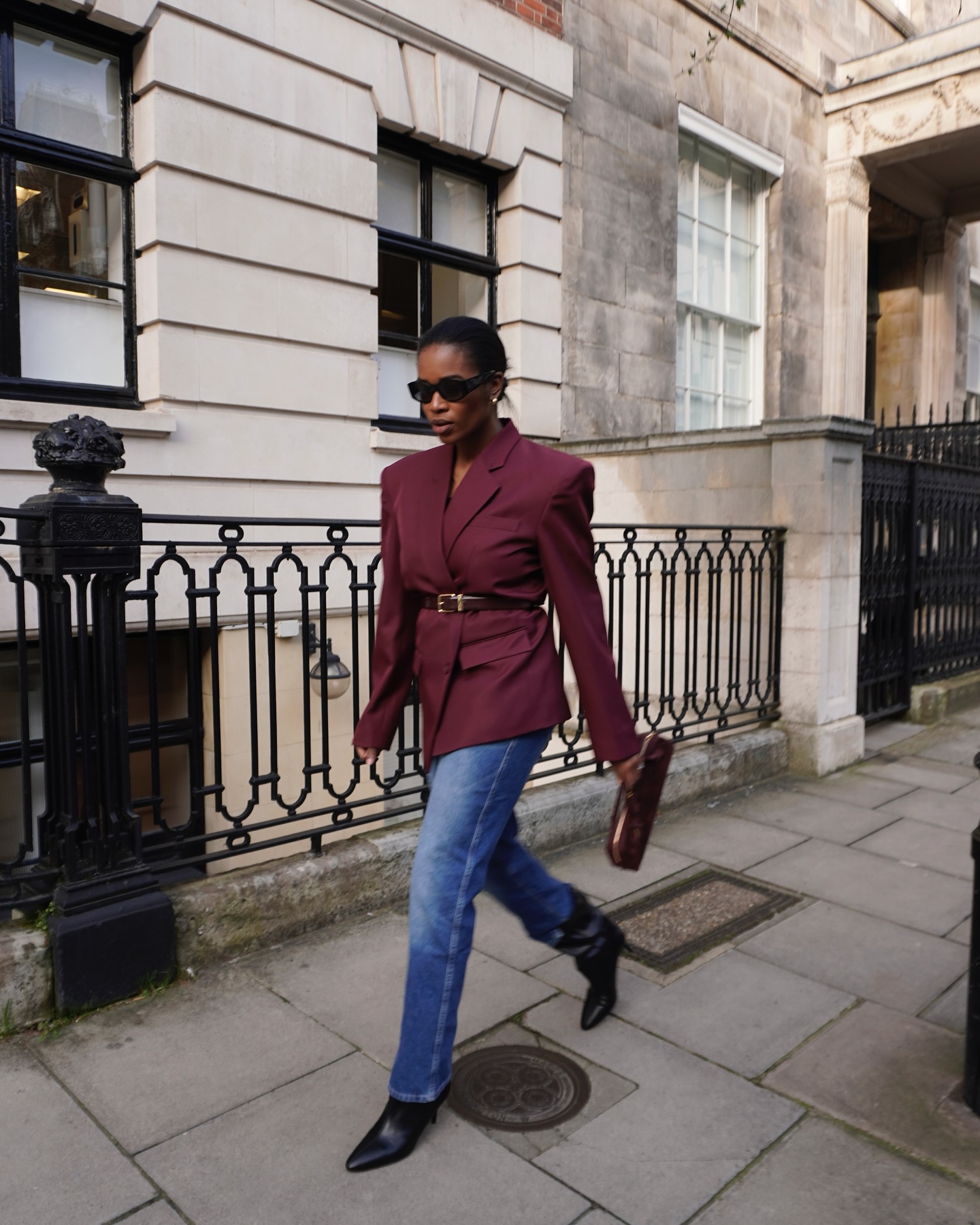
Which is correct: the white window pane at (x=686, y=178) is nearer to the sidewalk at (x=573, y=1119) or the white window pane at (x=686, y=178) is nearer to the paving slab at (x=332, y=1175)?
the sidewalk at (x=573, y=1119)

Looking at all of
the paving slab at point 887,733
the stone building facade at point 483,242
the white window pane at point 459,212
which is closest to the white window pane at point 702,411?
the stone building facade at point 483,242

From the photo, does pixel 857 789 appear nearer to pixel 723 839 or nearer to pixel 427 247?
pixel 723 839

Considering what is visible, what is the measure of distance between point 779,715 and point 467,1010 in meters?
4.03

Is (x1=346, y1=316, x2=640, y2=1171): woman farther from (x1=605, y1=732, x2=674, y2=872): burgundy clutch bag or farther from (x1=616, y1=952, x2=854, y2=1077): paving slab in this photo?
(x1=616, y1=952, x2=854, y2=1077): paving slab

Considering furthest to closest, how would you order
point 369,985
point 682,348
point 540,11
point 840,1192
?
point 682,348 < point 540,11 < point 369,985 < point 840,1192

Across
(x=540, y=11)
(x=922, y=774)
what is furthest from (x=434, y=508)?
(x=540, y=11)

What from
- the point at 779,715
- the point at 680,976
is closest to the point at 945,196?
the point at 779,715

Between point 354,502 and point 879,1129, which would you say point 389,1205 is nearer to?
point 879,1129

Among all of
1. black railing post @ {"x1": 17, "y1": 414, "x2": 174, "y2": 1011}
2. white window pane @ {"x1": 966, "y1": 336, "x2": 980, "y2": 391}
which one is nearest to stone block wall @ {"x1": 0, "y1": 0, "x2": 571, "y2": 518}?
black railing post @ {"x1": 17, "y1": 414, "x2": 174, "y2": 1011}

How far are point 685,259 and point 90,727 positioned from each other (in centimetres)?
934

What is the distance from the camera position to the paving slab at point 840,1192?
2.25m

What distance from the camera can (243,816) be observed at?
3812 mm

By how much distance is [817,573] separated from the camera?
6332 millimetres

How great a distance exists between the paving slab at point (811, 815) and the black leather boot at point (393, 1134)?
3.33 m
